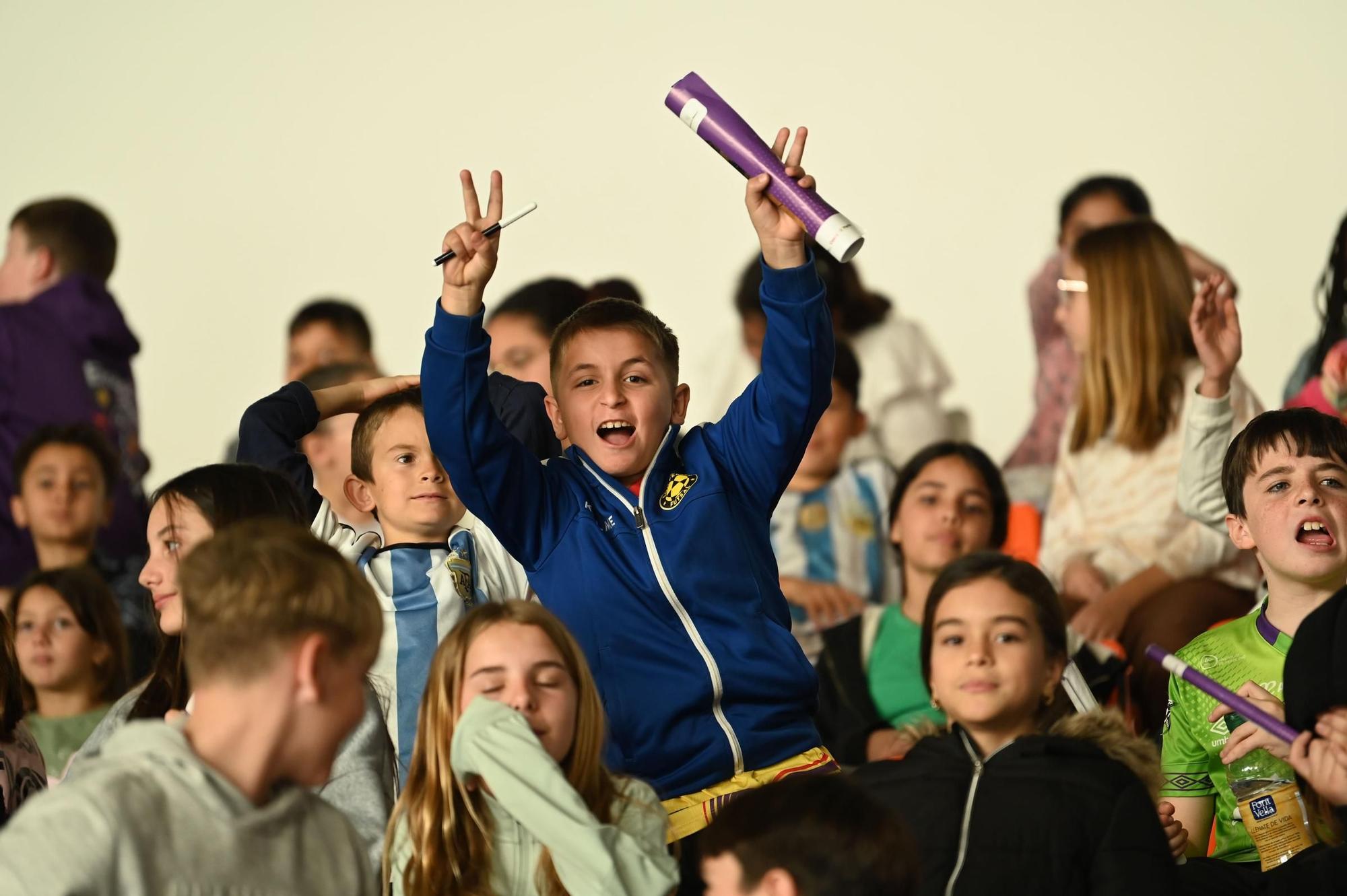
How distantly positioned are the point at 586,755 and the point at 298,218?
11.6 ft

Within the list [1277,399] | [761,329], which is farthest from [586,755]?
[1277,399]

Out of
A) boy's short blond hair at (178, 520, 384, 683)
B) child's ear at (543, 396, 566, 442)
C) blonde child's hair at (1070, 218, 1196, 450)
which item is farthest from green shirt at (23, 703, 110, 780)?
blonde child's hair at (1070, 218, 1196, 450)

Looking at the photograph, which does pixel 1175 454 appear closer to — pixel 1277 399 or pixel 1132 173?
pixel 1277 399

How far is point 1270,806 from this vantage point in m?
2.39

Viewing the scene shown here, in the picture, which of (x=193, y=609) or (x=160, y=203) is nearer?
(x=193, y=609)

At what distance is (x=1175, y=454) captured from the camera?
3.54m

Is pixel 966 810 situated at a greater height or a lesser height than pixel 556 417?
lesser

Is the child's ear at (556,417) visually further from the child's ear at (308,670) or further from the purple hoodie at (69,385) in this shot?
the purple hoodie at (69,385)

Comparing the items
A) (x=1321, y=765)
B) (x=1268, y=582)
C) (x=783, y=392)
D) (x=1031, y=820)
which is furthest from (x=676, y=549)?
(x=1268, y=582)

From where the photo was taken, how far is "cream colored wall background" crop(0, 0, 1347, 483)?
14.9ft

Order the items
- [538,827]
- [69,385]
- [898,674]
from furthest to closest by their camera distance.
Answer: [69,385]
[898,674]
[538,827]

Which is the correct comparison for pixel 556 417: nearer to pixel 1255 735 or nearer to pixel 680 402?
pixel 680 402

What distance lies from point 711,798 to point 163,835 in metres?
0.88

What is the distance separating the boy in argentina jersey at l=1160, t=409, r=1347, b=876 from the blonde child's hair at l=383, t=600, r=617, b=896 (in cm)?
101
